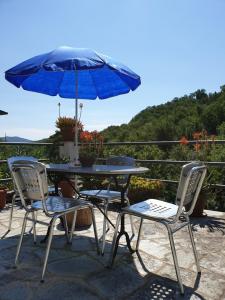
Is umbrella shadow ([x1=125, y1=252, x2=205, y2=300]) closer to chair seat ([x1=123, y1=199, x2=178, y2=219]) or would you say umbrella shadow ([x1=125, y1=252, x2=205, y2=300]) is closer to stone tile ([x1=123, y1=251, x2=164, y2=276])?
stone tile ([x1=123, y1=251, x2=164, y2=276])

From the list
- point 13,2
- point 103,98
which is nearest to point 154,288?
point 103,98

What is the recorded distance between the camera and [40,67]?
106 inches

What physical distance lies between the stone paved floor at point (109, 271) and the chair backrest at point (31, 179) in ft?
1.99

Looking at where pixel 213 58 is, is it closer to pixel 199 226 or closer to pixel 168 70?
pixel 168 70

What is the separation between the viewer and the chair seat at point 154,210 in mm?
2348

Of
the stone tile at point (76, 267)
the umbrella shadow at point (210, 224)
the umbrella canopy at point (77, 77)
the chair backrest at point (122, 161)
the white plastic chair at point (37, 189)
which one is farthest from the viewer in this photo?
the umbrella shadow at point (210, 224)

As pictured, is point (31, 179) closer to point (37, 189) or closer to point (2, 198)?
point (37, 189)

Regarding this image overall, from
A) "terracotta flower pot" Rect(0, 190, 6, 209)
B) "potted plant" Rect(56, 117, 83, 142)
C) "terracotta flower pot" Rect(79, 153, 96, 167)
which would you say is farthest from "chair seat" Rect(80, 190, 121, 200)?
"terracotta flower pot" Rect(0, 190, 6, 209)

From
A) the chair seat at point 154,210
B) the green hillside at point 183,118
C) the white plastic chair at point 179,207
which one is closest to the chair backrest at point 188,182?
the white plastic chair at point 179,207

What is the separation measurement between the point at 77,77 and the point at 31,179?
5.23 feet

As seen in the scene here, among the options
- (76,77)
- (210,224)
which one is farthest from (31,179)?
(210,224)

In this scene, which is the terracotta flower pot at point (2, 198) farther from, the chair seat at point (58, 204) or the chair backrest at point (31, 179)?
the chair backrest at point (31, 179)

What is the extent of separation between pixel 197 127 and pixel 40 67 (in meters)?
30.4

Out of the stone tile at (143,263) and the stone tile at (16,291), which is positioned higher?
the stone tile at (16,291)
